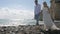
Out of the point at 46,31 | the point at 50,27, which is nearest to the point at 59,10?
the point at 50,27

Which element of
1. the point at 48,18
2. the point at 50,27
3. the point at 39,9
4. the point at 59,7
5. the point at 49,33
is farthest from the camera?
the point at 39,9

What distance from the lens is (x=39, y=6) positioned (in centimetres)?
1783

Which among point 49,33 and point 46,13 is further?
point 46,13

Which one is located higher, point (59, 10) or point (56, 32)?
point (59, 10)

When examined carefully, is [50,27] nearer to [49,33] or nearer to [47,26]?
[47,26]

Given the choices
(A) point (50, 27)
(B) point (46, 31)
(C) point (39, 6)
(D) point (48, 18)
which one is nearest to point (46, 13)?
(D) point (48, 18)

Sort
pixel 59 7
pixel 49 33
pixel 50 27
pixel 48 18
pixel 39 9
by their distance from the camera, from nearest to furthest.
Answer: pixel 49 33 < pixel 50 27 < pixel 48 18 < pixel 59 7 < pixel 39 9

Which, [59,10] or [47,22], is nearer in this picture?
[47,22]

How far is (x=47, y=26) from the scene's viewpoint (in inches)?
524

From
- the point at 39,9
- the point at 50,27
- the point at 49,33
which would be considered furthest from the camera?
the point at 39,9

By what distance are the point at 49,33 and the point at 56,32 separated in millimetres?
444

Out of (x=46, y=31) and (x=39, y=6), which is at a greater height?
(x=39, y=6)

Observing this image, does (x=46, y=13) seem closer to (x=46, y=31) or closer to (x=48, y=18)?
(x=48, y=18)

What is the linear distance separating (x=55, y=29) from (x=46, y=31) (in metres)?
0.59
